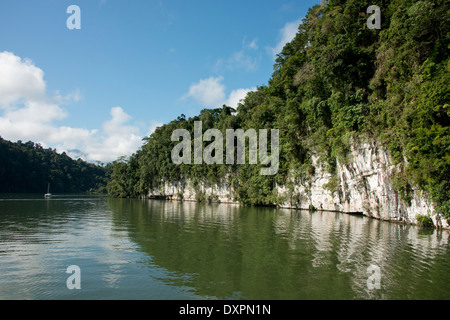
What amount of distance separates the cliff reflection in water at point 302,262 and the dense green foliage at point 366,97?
526 centimetres

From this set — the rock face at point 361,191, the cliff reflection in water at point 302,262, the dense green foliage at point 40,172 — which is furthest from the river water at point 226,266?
the dense green foliage at point 40,172

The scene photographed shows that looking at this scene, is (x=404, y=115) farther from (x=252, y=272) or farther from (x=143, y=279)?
(x=143, y=279)

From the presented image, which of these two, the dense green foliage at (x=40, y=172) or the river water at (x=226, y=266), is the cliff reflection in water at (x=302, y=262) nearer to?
the river water at (x=226, y=266)

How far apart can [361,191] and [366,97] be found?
8.88 metres

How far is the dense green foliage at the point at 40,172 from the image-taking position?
94625mm

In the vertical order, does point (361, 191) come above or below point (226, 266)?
above

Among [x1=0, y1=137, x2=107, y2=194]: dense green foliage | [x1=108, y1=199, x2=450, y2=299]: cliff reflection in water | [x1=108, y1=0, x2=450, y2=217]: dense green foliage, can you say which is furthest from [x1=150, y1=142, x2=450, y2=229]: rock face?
[x1=0, y1=137, x2=107, y2=194]: dense green foliage

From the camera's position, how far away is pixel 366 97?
2539 centimetres

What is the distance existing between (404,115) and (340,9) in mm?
18753

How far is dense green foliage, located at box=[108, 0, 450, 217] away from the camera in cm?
1642

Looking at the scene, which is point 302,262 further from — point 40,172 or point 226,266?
point 40,172

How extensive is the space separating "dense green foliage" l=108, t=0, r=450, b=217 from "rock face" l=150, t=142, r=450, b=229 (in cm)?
78

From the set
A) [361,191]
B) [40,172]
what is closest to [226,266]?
[361,191]

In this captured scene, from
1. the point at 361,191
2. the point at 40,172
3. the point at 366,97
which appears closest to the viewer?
the point at 361,191
